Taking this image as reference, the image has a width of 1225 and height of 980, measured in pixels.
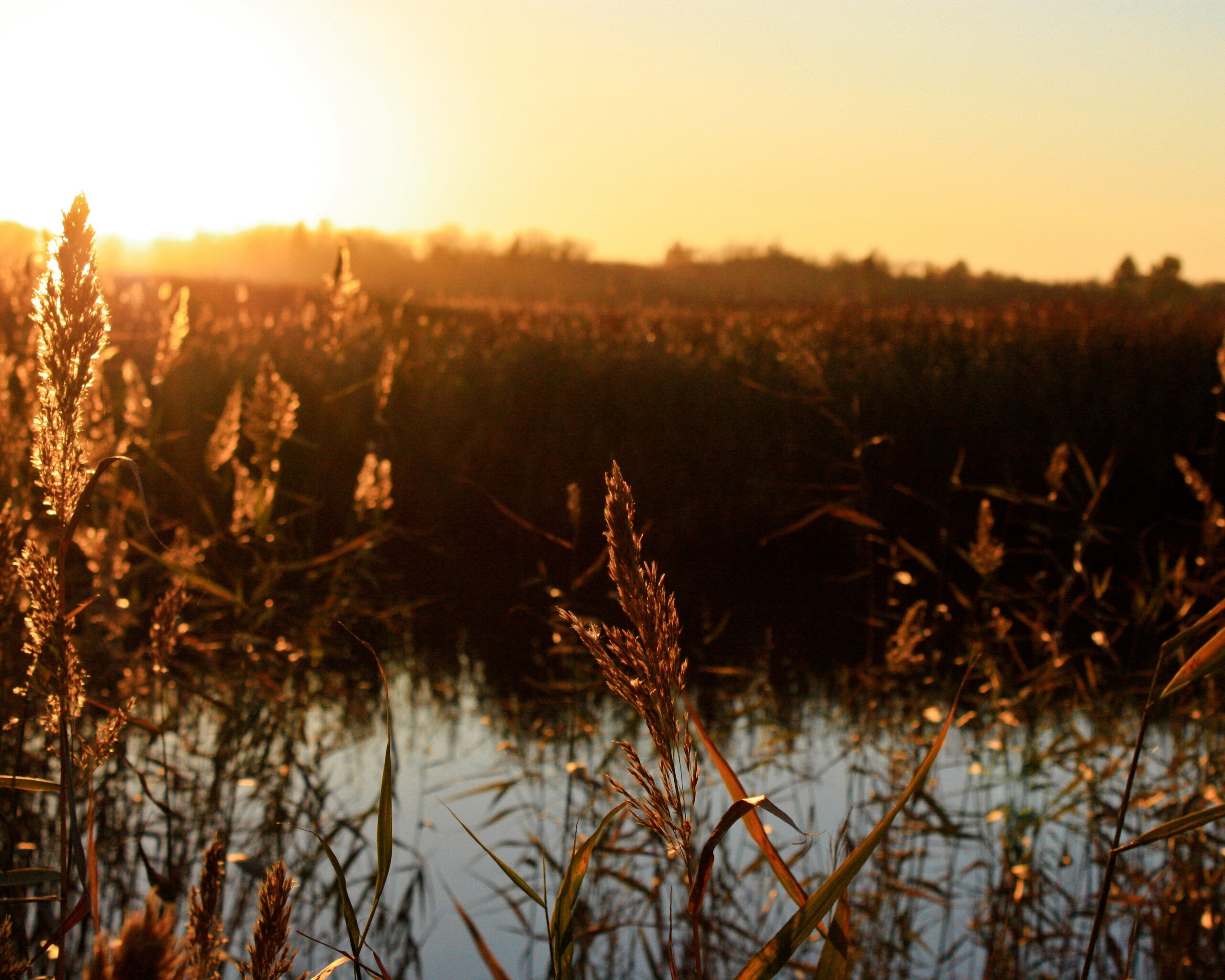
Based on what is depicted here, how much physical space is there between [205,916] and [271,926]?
0.06m

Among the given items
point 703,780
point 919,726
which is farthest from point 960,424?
point 703,780

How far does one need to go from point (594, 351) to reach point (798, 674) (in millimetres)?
4180

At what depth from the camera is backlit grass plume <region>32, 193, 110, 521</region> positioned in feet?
2.86

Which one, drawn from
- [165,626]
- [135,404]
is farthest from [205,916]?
[135,404]

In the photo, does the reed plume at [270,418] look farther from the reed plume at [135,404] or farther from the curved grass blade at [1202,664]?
the curved grass blade at [1202,664]

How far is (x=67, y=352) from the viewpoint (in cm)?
88

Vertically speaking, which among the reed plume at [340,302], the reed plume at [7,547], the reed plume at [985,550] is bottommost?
the reed plume at [985,550]

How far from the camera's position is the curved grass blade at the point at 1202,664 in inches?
30.9

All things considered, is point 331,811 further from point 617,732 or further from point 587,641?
point 587,641

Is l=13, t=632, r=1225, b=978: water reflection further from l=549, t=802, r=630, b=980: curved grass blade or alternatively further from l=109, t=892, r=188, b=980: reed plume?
l=109, t=892, r=188, b=980: reed plume

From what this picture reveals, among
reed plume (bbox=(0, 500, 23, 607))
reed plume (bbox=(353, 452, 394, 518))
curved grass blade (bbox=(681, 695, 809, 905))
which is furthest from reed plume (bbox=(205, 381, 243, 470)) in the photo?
curved grass blade (bbox=(681, 695, 809, 905))

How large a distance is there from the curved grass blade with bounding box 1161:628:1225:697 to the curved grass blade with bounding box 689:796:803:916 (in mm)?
313

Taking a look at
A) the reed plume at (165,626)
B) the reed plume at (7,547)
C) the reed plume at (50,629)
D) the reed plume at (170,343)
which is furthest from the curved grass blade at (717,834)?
the reed plume at (170,343)

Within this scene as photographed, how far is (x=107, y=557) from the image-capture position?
2.17 m
